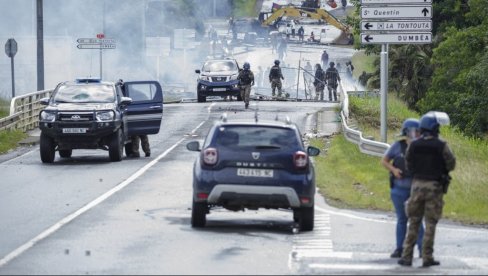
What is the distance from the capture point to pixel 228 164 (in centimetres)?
1725

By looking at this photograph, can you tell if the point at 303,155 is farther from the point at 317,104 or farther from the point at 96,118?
the point at 317,104

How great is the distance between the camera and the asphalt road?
14281mm

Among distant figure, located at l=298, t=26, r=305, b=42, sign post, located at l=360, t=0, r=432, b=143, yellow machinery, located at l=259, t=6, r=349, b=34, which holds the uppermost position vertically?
yellow machinery, located at l=259, t=6, r=349, b=34

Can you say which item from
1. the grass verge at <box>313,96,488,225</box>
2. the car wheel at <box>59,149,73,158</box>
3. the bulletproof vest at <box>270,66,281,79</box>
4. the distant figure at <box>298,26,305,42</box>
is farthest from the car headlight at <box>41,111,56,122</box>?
the distant figure at <box>298,26,305,42</box>

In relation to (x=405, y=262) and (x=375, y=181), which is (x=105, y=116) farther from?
(x=405, y=262)

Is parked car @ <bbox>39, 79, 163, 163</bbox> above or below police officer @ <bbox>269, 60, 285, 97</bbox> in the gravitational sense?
below

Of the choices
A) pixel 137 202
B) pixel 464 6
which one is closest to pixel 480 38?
pixel 464 6

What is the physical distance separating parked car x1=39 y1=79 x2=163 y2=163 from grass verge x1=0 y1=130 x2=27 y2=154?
4.87 m

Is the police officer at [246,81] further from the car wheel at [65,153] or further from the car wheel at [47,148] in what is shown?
the car wheel at [47,148]

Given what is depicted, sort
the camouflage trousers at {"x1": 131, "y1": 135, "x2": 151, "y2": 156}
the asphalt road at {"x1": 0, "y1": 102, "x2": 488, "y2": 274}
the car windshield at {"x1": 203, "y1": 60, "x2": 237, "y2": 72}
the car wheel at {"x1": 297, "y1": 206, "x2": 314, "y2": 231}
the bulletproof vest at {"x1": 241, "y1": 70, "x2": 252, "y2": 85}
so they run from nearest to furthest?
the asphalt road at {"x1": 0, "y1": 102, "x2": 488, "y2": 274}
the car wheel at {"x1": 297, "y1": 206, "x2": 314, "y2": 231}
the camouflage trousers at {"x1": 131, "y1": 135, "x2": 151, "y2": 156}
the bulletproof vest at {"x1": 241, "y1": 70, "x2": 252, "y2": 85}
the car windshield at {"x1": 203, "y1": 60, "x2": 237, "y2": 72}

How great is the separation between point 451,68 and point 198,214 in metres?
48.6

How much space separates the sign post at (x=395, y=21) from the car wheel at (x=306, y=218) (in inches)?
434

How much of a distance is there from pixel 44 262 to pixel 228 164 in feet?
11.8

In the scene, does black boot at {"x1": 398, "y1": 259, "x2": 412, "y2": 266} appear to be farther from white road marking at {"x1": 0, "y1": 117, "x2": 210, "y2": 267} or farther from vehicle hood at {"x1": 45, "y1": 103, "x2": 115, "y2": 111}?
vehicle hood at {"x1": 45, "y1": 103, "x2": 115, "y2": 111}
